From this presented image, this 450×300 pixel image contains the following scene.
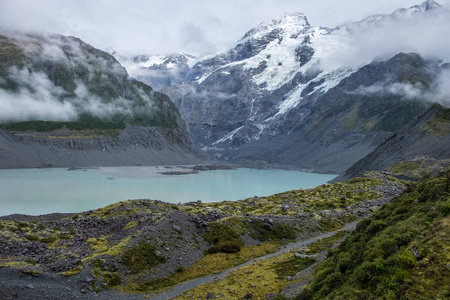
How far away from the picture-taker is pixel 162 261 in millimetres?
27016

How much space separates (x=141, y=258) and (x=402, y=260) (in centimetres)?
1942

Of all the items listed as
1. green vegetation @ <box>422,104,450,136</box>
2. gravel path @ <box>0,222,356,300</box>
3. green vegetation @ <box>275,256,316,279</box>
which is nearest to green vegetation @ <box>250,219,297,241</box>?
green vegetation @ <box>275,256,316,279</box>

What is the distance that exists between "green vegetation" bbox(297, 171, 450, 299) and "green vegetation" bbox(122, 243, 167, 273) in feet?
44.2

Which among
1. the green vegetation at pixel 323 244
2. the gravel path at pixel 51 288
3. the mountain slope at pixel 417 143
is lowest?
the green vegetation at pixel 323 244

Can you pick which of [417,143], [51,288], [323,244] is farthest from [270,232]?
[417,143]

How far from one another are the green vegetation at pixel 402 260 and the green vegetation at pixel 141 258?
44.2 ft

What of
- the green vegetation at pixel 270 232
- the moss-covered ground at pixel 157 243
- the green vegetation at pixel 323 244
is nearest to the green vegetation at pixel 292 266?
Result: the moss-covered ground at pixel 157 243

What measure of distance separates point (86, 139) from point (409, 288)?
204 m

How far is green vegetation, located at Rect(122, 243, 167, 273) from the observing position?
25.5m

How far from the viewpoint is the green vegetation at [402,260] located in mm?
10781

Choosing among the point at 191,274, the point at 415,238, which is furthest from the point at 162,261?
the point at 415,238

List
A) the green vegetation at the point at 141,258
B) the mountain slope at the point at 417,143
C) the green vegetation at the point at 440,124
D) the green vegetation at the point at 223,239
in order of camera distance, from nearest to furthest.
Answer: the green vegetation at the point at 141,258
the green vegetation at the point at 223,239
the mountain slope at the point at 417,143
the green vegetation at the point at 440,124

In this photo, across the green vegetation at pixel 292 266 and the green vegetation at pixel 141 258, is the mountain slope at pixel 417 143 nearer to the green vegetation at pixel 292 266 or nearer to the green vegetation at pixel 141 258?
the green vegetation at pixel 292 266

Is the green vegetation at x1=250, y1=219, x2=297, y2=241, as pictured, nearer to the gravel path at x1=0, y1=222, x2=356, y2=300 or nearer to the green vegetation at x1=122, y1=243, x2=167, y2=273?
the green vegetation at x1=122, y1=243, x2=167, y2=273
